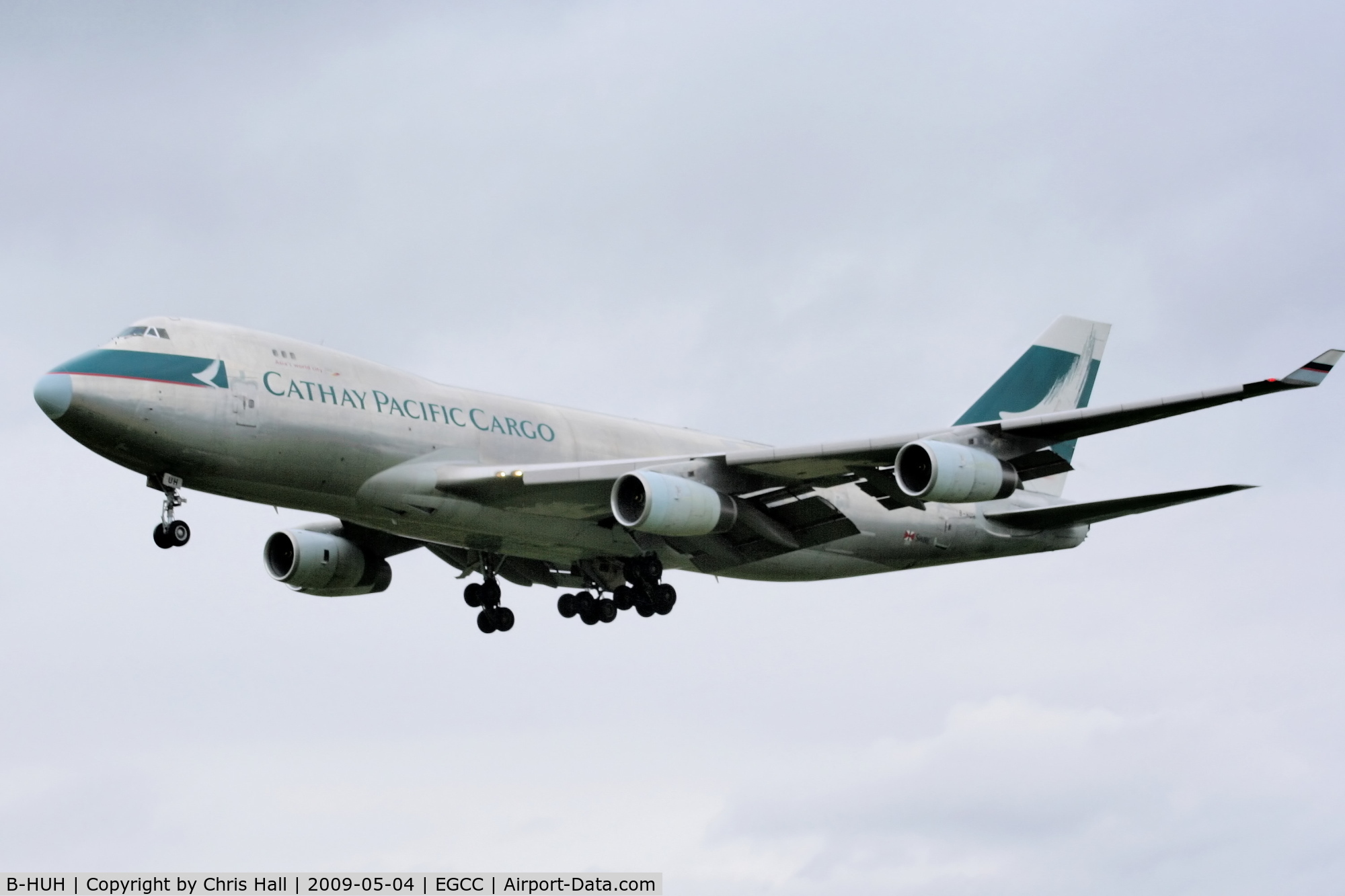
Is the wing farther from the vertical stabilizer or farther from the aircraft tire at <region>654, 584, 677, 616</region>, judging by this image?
the vertical stabilizer

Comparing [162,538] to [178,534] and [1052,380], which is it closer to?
[178,534]

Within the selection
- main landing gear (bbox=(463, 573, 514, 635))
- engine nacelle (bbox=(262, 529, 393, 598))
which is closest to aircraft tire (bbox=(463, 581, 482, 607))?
main landing gear (bbox=(463, 573, 514, 635))

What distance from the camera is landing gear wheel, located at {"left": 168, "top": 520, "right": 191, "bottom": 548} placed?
1139 inches

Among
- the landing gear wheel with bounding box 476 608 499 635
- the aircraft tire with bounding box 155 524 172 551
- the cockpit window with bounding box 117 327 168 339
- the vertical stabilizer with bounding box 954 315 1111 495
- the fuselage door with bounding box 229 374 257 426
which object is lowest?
the aircraft tire with bounding box 155 524 172 551

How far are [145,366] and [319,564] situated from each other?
882 cm

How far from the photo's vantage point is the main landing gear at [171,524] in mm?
28906

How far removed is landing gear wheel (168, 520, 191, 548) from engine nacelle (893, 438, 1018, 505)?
508 inches

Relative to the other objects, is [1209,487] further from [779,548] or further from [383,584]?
[383,584]

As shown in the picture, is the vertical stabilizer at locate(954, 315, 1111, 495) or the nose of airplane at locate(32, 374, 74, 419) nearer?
the nose of airplane at locate(32, 374, 74, 419)

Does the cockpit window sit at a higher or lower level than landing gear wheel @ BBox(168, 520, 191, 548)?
higher

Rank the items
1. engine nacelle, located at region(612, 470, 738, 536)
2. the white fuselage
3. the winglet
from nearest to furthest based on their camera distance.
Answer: the winglet, the white fuselage, engine nacelle, located at region(612, 470, 738, 536)

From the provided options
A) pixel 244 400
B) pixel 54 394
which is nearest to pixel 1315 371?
pixel 244 400

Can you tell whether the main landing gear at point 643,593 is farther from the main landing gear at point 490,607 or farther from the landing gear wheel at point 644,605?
the main landing gear at point 490,607

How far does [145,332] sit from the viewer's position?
29109 mm
